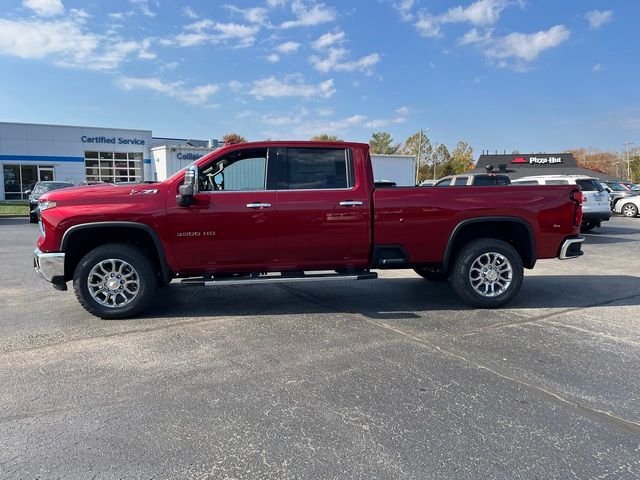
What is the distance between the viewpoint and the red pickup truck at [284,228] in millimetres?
5438

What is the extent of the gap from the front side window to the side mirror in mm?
271

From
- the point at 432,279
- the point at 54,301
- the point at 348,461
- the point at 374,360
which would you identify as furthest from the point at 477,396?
the point at 54,301

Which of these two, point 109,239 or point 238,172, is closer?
point 109,239

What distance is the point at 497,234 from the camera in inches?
252

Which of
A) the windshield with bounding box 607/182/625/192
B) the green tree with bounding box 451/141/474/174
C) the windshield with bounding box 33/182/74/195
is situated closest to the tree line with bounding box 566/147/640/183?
the green tree with bounding box 451/141/474/174

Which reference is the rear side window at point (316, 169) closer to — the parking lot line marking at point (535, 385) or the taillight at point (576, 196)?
the parking lot line marking at point (535, 385)

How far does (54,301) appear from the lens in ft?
21.3

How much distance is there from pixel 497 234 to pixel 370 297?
1898 millimetres

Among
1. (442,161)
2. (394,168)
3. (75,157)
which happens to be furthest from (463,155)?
(75,157)

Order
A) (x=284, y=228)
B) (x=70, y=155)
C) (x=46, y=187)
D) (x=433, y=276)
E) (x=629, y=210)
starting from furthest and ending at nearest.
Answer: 1. (x=70, y=155)
2. (x=629, y=210)
3. (x=46, y=187)
4. (x=433, y=276)
5. (x=284, y=228)

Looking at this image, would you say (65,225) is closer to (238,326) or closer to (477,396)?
Result: (238,326)

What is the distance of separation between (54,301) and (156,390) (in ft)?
11.9

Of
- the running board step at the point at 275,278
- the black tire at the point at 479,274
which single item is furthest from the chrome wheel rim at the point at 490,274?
the running board step at the point at 275,278

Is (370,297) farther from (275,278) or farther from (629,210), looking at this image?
(629,210)
